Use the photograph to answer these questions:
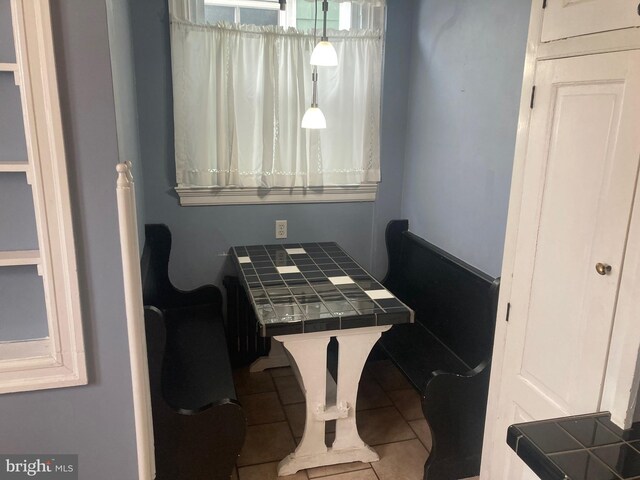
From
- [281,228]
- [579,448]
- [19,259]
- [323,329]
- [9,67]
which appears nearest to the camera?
[579,448]

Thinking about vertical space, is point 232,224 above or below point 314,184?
below

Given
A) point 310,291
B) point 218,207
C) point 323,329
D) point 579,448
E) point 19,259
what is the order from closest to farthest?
point 579,448
point 19,259
point 323,329
point 310,291
point 218,207

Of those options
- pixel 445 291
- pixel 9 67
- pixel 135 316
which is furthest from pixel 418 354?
pixel 9 67

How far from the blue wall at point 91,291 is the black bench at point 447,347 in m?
1.22

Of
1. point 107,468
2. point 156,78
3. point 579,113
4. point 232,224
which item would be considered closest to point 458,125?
point 579,113

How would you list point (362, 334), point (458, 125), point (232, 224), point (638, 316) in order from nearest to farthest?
point (638, 316) → point (362, 334) → point (458, 125) → point (232, 224)

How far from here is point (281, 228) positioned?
3172 mm

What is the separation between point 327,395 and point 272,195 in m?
1.23

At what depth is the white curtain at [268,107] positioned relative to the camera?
281cm

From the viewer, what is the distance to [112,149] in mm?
1530

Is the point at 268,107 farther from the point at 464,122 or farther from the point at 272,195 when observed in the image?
the point at 464,122

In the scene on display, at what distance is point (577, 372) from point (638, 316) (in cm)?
30

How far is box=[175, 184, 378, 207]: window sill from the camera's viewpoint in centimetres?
298

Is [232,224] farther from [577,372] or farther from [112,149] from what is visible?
[577,372]
